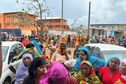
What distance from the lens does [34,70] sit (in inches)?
180

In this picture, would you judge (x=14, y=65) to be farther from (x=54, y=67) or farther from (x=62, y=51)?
(x=54, y=67)

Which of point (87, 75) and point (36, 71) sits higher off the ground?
point (36, 71)

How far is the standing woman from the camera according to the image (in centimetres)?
455

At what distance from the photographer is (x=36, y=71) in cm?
457

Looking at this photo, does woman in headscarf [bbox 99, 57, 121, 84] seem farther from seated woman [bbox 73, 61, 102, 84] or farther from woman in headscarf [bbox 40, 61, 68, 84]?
woman in headscarf [bbox 40, 61, 68, 84]

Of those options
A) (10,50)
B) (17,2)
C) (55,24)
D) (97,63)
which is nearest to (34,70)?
(97,63)

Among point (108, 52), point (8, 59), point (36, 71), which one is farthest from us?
point (8, 59)

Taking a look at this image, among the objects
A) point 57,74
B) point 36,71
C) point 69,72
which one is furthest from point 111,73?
point 57,74

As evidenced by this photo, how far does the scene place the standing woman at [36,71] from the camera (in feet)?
14.9

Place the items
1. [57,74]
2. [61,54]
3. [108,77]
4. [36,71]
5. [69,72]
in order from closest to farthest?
[57,74], [36,71], [108,77], [69,72], [61,54]

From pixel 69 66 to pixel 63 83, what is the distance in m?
2.88

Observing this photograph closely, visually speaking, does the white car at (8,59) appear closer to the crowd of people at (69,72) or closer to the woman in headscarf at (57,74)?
the crowd of people at (69,72)

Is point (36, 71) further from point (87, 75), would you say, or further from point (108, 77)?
point (108, 77)

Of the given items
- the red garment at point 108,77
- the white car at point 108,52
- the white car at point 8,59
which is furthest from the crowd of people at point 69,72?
the white car at point 108,52
